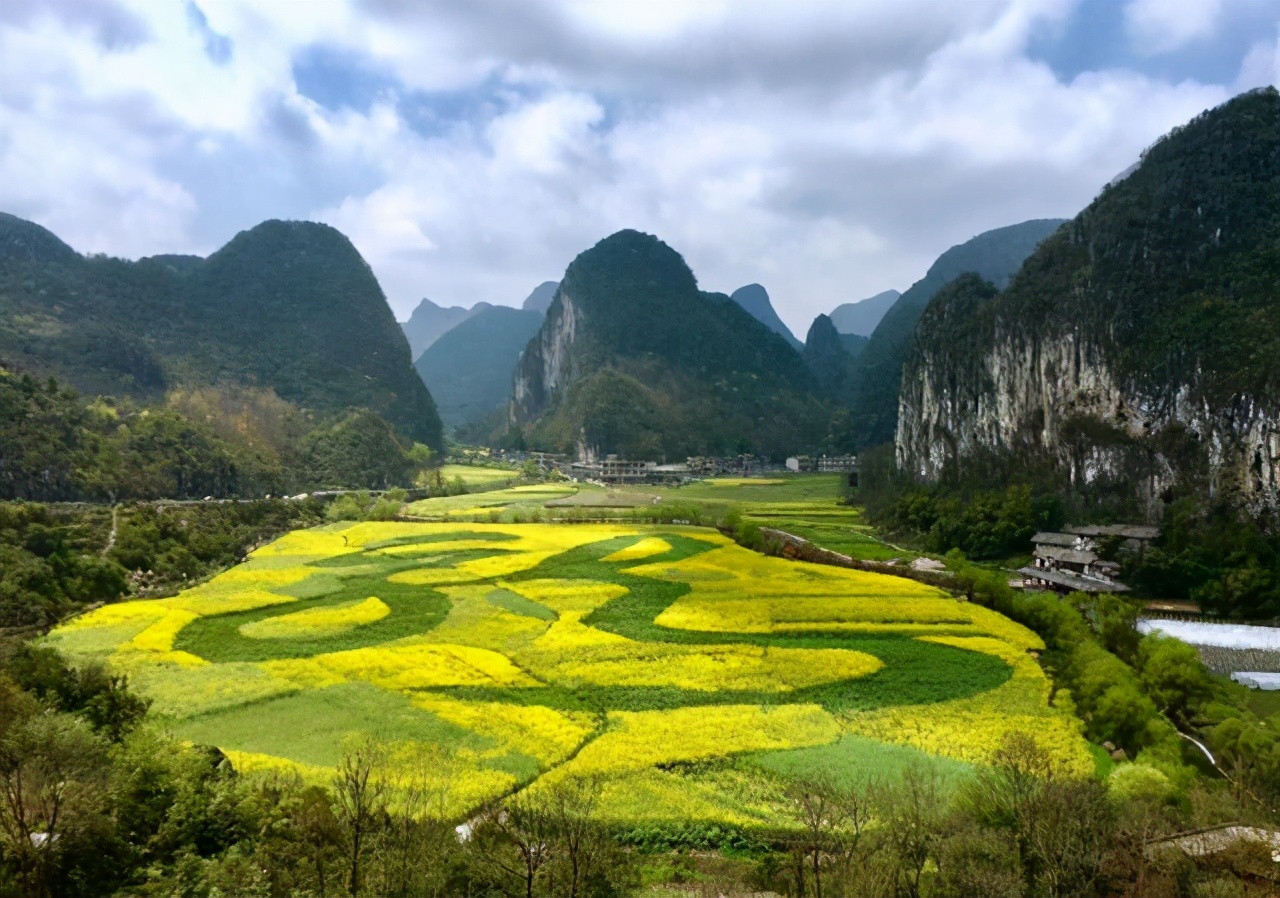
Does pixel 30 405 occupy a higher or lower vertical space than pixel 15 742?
higher

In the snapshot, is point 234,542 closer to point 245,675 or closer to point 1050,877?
point 245,675

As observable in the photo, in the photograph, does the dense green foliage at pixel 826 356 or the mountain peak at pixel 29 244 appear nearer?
the mountain peak at pixel 29 244

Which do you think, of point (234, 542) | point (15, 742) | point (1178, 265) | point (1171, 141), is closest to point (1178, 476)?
A: point (1178, 265)

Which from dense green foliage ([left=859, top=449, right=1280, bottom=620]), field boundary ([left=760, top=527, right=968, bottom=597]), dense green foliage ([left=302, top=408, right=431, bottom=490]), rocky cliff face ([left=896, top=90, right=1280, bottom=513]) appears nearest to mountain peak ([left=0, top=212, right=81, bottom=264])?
dense green foliage ([left=302, top=408, right=431, bottom=490])

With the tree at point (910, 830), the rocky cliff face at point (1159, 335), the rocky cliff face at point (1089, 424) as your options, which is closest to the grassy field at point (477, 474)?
the rocky cliff face at point (1089, 424)

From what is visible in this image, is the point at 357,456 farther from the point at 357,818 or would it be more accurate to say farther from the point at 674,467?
the point at 357,818

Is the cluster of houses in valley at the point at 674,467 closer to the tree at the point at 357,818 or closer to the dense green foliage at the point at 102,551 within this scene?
the dense green foliage at the point at 102,551
